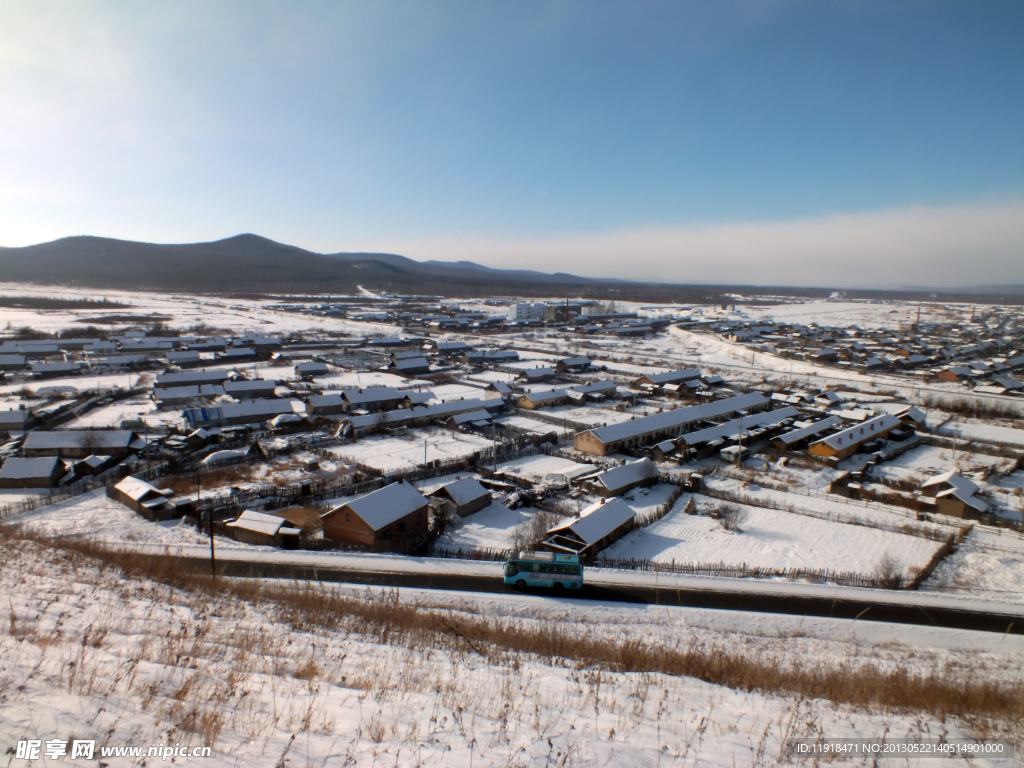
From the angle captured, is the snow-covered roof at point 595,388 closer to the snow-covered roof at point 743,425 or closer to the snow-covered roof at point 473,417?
the snow-covered roof at point 473,417

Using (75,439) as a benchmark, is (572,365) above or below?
above

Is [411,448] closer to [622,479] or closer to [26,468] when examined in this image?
[622,479]

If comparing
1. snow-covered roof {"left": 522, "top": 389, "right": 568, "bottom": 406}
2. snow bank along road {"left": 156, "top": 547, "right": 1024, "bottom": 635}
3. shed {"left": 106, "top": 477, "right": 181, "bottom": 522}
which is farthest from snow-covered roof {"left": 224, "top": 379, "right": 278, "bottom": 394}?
snow bank along road {"left": 156, "top": 547, "right": 1024, "bottom": 635}

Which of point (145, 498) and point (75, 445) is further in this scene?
point (75, 445)

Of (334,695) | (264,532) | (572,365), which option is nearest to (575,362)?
(572,365)

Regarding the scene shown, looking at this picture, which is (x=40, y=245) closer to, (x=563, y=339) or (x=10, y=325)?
(x=10, y=325)

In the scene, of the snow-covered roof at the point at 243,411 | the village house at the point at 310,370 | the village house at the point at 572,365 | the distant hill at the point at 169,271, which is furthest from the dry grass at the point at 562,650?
the distant hill at the point at 169,271
